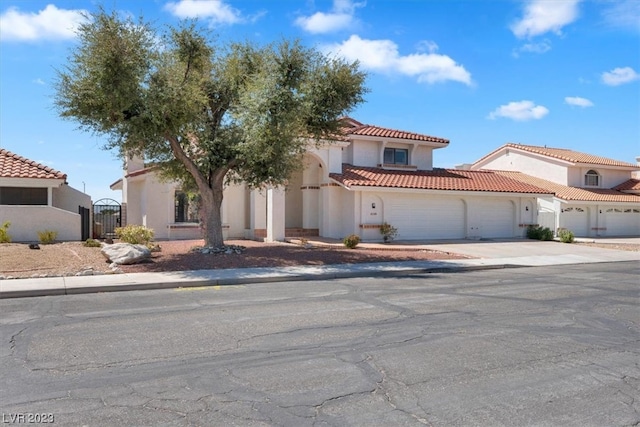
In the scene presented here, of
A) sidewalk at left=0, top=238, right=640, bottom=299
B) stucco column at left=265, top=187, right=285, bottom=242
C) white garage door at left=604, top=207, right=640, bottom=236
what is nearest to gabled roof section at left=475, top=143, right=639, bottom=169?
white garage door at left=604, top=207, right=640, bottom=236

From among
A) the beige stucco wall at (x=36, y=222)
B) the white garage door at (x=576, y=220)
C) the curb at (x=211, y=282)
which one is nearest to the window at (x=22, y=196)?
the beige stucco wall at (x=36, y=222)

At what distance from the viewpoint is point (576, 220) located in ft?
119

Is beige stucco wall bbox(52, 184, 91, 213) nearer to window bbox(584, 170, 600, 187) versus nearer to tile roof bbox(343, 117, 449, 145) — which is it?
tile roof bbox(343, 117, 449, 145)

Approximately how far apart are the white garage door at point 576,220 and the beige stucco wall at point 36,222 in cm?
3148

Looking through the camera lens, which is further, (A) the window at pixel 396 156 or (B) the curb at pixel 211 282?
(A) the window at pixel 396 156

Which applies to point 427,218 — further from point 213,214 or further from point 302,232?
point 213,214

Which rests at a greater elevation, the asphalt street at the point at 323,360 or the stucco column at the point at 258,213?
the stucco column at the point at 258,213

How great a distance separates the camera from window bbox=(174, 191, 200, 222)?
85.3ft

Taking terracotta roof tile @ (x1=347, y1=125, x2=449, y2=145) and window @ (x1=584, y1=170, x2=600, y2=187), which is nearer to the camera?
terracotta roof tile @ (x1=347, y1=125, x2=449, y2=145)

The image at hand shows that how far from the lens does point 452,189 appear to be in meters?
28.1

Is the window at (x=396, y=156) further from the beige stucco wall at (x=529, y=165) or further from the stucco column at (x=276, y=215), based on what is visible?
the beige stucco wall at (x=529, y=165)

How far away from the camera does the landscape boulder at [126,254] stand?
1516cm

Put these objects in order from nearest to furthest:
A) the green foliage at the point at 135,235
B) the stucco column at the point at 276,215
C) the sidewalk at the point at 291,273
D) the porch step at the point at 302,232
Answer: the sidewalk at the point at 291,273 < the green foliage at the point at 135,235 < the stucco column at the point at 276,215 < the porch step at the point at 302,232

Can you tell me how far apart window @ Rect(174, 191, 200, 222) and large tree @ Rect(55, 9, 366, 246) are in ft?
21.6
